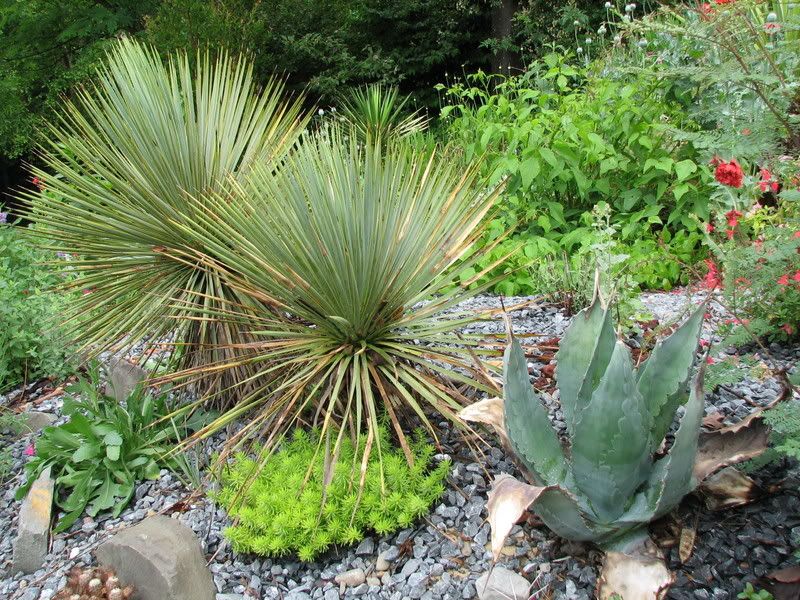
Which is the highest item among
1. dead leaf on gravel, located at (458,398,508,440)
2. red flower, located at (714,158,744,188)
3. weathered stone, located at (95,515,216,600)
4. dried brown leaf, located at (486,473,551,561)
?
red flower, located at (714,158,744,188)

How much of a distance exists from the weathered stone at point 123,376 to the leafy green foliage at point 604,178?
7.34ft

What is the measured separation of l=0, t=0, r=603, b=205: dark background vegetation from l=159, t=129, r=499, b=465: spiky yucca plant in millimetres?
7507

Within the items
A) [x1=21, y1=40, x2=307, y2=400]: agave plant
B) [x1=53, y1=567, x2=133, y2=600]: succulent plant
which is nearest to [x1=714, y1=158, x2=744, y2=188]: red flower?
[x1=21, y1=40, x2=307, y2=400]: agave plant

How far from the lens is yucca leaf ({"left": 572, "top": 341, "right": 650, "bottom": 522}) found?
1733mm

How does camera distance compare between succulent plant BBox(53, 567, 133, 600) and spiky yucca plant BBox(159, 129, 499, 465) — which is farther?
spiky yucca plant BBox(159, 129, 499, 465)

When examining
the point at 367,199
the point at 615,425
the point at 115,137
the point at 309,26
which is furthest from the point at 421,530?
the point at 309,26

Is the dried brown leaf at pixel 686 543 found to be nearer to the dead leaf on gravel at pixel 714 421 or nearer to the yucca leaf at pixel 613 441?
the yucca leaf at pixel 613 441

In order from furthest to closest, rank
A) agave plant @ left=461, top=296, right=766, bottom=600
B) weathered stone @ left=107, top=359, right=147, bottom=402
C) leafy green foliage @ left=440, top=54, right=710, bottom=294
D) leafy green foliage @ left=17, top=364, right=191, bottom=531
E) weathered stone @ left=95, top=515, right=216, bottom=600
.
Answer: leafy green foliage @ left=440, top=54, right=710, bottom=294, weathered stone @ left=107, top=359, right=147, bottom=402, leafy green foliage @ left=17, top=364, right=191, bottom=531, weathered stone @ left=95, top=515, right=216, bottom=600, agave plant @ left=461, top=296, right=766, bottom=600

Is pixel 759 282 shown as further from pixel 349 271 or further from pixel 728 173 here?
pixel 349 271

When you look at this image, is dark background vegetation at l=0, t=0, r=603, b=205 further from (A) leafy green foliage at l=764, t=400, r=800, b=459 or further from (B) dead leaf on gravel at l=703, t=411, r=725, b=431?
(A) leafy green foliage at l=764, t=400, r=800, b=459

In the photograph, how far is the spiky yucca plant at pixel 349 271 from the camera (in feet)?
8.08

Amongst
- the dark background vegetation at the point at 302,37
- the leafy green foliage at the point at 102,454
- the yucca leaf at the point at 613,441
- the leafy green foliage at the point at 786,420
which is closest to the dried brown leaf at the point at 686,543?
the yucca leaf at the point at 613,441

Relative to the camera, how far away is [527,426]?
6.38 ft

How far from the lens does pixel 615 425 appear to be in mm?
1773
